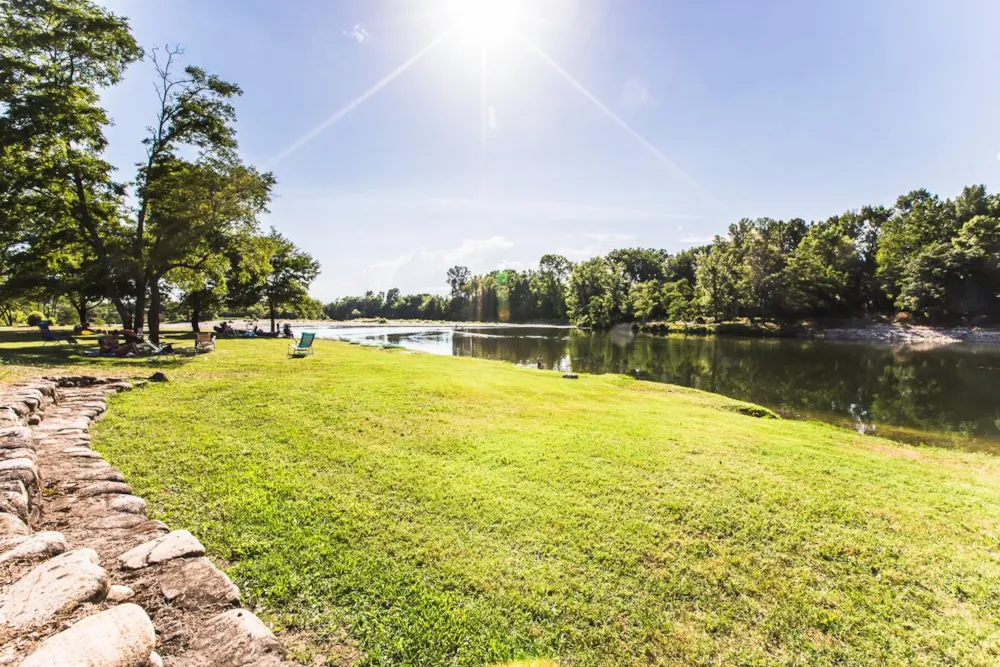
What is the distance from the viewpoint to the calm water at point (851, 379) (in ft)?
55.2

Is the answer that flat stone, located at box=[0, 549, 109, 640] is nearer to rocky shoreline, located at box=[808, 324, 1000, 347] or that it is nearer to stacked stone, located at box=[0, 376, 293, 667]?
stacked stone, located at box=[0, 376, 293, 667]

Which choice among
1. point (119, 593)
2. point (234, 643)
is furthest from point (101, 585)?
point (234, 643)

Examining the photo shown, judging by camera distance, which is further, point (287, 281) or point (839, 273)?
point (839, 273)

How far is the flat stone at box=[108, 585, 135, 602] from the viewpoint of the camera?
3.12 m

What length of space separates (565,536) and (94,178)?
24.8m

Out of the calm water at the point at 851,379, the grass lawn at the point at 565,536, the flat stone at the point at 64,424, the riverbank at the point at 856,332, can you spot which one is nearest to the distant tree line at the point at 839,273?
the riverbank at the point at 856,332

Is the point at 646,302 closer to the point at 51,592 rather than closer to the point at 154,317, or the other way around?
the point at 154,317

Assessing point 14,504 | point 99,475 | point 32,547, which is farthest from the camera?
point 99,475

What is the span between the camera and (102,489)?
4867mm

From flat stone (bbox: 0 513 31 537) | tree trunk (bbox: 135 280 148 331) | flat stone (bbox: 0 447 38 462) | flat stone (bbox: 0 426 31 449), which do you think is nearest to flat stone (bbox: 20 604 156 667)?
flat stone (bbox: 0 513 31 537)

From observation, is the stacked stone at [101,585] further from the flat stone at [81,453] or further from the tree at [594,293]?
the tree at [594,293]

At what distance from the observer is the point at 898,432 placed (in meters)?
15.4

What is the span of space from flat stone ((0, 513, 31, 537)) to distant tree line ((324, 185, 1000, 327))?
8051cm

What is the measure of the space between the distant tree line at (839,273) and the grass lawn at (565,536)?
70610 millimetres
